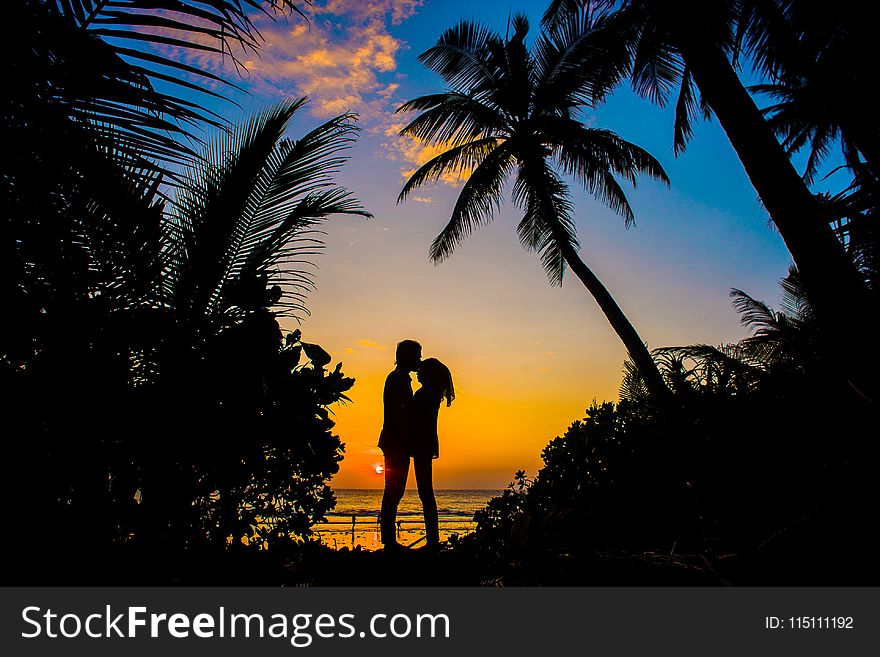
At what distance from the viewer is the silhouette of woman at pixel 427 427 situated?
4152 millimetres

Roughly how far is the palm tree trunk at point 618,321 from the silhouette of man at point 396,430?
16.8ft

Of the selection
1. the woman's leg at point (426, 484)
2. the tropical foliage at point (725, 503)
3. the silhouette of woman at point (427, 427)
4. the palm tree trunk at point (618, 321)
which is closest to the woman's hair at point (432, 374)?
the silhouette of woman at point (427, 427)

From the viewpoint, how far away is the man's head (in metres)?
4.27

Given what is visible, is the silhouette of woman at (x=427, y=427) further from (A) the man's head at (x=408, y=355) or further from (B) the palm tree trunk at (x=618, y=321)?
(B) the palm tree trunk at (x=618, y=321)

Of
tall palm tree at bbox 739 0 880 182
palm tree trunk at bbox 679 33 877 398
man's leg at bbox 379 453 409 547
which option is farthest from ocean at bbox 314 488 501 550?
tall palm tree at bbox 739 0 880 182

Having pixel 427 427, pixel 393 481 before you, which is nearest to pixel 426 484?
pixel 393 481

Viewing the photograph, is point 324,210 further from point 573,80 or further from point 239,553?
point 573,80

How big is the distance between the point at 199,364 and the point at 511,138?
9.81 metres

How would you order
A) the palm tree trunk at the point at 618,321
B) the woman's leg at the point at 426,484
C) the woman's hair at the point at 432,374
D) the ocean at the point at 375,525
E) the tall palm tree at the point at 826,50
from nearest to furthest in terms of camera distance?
1. the woman's leg at the point at 426,484
2. the woman's hair at the point at 432,374
3. the tall palm tree at the point at 826,50
4. the palm tree trunk at the point at 618,321
5. the ocean at the point at 375,525

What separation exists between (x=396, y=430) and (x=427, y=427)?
0.27 m

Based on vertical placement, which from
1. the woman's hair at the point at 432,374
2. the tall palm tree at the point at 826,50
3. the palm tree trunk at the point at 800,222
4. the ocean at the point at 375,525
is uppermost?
the tall palm tree at the point at 826,50

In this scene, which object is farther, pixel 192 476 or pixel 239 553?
pixel 192 476
